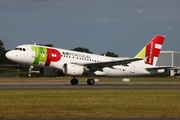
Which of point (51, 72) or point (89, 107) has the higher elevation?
point (51, 72)

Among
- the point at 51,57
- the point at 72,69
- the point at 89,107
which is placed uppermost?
the point at 51,57

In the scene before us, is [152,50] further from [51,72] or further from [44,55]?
[44,55]

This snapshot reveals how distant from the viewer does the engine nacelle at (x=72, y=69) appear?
45.3 meters

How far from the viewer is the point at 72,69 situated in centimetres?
4541

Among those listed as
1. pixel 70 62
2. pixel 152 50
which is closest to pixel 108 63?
pixel 70 62

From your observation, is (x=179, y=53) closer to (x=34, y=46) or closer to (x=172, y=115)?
(x=34, y=46)

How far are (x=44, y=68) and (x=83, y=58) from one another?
4.08 m

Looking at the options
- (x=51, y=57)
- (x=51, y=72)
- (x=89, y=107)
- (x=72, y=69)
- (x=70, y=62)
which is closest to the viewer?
(x=89, y=107)

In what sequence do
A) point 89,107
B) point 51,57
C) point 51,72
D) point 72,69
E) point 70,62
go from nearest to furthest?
1. point 89,107
2. point 72,69
3. point 51,57
4. point 70,62
5. point 51,72

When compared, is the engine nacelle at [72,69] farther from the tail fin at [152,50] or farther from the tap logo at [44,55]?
the tail fin at [152,50]

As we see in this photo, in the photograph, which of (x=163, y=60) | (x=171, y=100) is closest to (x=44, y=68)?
(x=171, y=100)

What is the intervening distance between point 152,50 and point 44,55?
13.7 m

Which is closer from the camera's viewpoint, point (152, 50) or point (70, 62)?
point (70, 62)

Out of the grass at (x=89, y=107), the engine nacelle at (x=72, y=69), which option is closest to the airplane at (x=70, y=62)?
the engine nacelle at (x=72, y=69)
